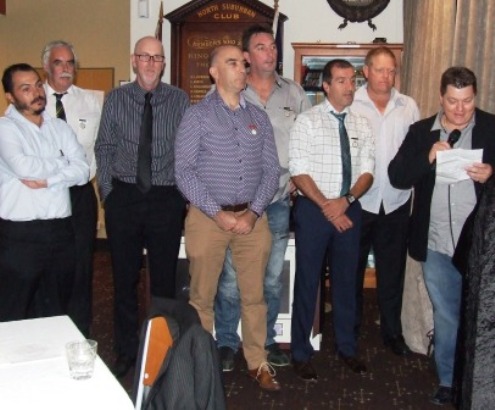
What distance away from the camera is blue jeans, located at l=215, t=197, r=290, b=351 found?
3.57 meters

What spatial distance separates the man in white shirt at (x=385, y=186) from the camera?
144 inches

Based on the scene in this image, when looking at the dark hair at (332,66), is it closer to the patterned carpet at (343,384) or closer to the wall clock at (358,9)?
the patterned carpet at (343,384)

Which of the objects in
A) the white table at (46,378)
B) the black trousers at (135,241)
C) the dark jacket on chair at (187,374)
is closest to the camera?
the white table at (46,378)

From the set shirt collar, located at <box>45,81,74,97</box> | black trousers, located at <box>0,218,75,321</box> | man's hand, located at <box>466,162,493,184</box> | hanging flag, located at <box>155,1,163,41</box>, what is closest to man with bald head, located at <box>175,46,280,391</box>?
black trousers, located at <box>0,218,75,321</box>

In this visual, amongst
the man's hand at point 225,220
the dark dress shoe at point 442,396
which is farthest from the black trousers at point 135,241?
the dark dress shoe at point 442,396

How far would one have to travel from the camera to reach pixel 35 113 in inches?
121

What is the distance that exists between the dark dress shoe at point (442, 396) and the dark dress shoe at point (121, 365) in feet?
5.09

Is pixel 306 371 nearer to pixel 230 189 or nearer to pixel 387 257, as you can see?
pixel 387 257

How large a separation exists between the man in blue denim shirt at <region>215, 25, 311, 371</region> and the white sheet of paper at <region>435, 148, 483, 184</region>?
935 millimetres

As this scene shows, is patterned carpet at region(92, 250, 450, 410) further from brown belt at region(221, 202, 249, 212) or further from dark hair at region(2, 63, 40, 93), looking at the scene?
dark hair at region(2, 63, 40, 93)

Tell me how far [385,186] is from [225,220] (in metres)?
1.05

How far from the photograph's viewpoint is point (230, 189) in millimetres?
3184

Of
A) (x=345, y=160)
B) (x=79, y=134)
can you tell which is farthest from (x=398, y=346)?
(x=79, y=134)

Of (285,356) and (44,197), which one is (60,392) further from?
(285,356)
